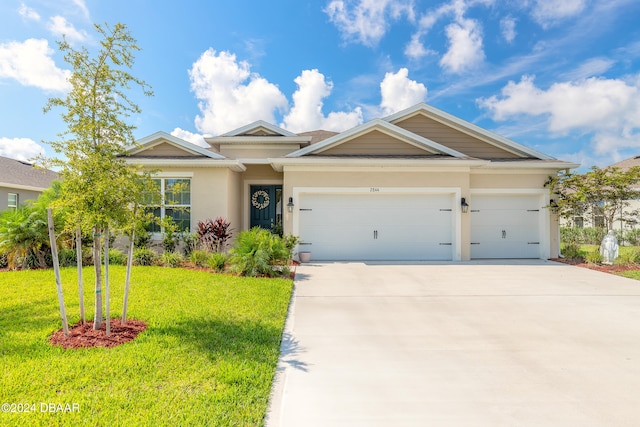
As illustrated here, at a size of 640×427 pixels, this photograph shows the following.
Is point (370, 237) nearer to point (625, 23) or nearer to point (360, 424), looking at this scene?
point (360, 424)

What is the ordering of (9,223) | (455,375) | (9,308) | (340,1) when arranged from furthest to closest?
(340,1), (9,223), (9,308), (455,375)

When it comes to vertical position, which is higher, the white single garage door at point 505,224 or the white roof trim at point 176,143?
the white roof trim at point 176,143

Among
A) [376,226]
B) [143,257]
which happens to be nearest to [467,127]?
[376,226]

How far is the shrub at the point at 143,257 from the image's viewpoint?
893 cm

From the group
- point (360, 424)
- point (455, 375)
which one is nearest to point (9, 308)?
point (360, 424)

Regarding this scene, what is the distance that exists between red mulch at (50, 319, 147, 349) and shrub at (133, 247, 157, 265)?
16.1ft

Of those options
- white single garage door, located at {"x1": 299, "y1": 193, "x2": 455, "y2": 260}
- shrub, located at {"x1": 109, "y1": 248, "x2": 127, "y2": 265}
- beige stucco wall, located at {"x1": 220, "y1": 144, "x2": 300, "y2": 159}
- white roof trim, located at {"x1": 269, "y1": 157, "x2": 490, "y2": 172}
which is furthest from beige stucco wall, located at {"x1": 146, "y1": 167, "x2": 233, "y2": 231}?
white single garage door, located at {"x1": 299, "y1": 193, "x2": 455, "y2": 260}

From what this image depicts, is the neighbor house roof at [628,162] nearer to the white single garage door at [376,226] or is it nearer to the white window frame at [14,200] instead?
the white single garage door at [376,226]

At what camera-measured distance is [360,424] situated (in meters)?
2.49

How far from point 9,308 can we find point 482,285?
914cm

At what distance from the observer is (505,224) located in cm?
1143

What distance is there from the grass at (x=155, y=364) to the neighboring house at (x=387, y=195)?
17.0ft

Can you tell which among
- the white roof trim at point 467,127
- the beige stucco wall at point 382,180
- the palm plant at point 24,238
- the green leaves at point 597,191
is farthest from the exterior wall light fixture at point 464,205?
the palm plant at point 24,238

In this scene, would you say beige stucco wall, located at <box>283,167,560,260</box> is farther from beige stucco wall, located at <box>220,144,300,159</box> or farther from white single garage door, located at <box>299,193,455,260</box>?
beige stucco wall, located at <box>220,144,300,159</box>
